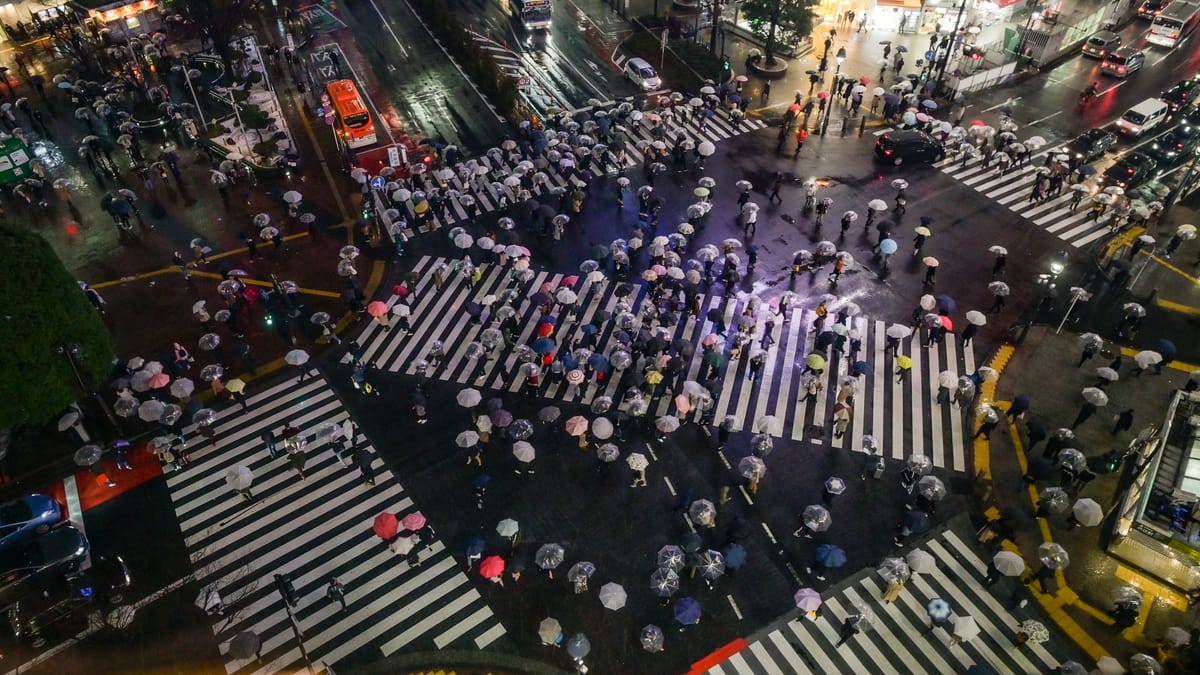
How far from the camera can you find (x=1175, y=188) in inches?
1515

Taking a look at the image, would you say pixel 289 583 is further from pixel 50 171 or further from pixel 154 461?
pixel 50 171

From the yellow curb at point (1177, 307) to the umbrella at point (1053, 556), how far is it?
57.2ft

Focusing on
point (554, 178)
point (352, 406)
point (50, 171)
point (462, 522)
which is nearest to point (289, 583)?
point (462, 522)

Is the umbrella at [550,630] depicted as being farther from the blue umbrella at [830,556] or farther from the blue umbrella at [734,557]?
the blue umbrella at [830,556]

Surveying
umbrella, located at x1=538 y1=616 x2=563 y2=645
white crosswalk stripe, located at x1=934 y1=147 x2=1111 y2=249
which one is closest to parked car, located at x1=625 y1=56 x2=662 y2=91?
white crosswalk stripe, located at x1=934 y1=147 x2=1111 y2=249

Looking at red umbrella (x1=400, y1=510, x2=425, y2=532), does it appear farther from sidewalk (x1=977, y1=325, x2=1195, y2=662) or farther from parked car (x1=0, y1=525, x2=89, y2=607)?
sidewalk (x1=977, y1=325, x2=1195, y2=662)

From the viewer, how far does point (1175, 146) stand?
40969mm

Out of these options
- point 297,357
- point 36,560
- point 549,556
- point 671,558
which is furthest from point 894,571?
point 36,560

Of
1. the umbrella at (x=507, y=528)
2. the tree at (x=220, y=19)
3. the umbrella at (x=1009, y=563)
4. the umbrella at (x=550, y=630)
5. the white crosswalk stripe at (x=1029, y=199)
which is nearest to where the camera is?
the umbrella at (x=550, y=630)

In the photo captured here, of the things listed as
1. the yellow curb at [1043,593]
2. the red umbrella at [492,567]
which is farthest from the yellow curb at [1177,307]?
the red umbrella at [492,567]

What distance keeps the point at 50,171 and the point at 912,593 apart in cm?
4919

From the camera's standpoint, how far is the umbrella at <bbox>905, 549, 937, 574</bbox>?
22.6 meters

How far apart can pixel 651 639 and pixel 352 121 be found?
113 ft

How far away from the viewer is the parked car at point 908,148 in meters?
42.0
